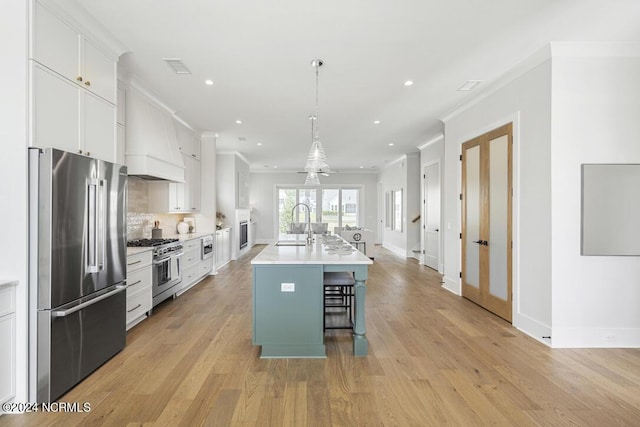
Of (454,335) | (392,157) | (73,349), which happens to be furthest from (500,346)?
(392,157)

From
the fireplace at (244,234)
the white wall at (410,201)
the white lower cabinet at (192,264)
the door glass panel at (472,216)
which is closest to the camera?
the door glass panel at (472,216)

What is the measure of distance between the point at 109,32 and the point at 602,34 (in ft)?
14.4

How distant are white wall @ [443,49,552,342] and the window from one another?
812 centimetres

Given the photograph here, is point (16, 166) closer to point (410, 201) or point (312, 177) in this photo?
point (312, 177)

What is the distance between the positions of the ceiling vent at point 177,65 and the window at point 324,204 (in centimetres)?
821

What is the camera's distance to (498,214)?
12.6 feet

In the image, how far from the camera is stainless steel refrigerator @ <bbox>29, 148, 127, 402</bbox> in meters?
2.06

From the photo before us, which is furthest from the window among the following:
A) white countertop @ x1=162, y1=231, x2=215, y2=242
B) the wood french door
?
the wood french door

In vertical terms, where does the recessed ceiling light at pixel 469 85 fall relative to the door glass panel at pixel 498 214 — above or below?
above

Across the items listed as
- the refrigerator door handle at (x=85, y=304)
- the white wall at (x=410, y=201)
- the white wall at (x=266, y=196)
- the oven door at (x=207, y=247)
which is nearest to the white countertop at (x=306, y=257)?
the refrigerator door handle at (x=85, y=304)

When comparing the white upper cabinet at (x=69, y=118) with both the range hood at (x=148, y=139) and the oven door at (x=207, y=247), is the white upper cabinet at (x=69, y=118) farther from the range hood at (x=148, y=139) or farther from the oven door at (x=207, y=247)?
the oven door at (x=207, y=247)

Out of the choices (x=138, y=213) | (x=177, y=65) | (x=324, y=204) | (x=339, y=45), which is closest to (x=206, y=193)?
(x=138, y=213)

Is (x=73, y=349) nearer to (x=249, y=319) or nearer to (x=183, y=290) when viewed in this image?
(x=249, y=319)

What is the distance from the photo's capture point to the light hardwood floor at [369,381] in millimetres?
1985
